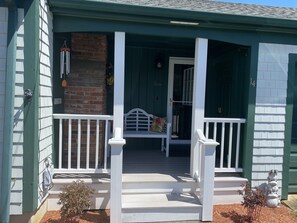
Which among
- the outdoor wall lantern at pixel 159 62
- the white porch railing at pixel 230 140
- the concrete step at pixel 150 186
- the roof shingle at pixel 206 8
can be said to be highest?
the roof shingle at pixel 206 8

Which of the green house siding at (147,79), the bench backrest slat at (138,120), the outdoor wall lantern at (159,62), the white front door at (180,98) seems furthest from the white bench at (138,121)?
the outdoor wall lantern at (159,62)

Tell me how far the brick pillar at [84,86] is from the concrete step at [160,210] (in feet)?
4.08

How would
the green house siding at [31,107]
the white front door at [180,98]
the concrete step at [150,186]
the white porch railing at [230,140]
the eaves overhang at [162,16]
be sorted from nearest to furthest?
the green house siding at [31,107] < the eaves overhang at [162,16] < the concrete step at [150,186] < the white porch railing at [230,140] < the white front door at [180,98]

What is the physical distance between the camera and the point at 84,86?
440cm

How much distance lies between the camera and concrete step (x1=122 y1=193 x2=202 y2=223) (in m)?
3.45

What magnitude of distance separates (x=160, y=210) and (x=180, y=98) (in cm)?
317

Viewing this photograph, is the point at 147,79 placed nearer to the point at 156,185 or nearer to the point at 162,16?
the point at 162,16

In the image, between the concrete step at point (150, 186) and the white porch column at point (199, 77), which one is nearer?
the concrete step at point (150, 186)

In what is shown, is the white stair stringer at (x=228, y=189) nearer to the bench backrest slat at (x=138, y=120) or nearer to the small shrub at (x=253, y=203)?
the small shrub at (x=253, y=203)

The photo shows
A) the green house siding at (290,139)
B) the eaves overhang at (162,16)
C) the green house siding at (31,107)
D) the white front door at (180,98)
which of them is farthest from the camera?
the white front door at (180,98)

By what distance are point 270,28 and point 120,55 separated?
234 cm

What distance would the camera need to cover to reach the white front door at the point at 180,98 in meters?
5.99

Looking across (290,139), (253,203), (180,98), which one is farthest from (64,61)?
(290,139)

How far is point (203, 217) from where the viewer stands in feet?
11.6
